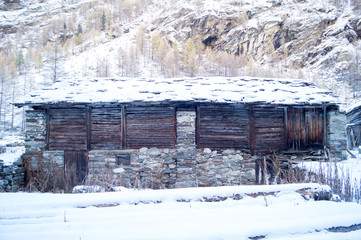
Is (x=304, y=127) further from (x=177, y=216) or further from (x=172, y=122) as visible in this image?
(x=177, y=216)

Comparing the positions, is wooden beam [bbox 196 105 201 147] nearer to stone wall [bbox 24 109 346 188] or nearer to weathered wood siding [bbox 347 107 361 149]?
stone wall [bbox 24 109 346 188]

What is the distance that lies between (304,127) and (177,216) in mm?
8961

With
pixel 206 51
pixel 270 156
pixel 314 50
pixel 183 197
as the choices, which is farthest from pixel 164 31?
pixel 183 197

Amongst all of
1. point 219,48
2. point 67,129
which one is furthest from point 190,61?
point 67,129

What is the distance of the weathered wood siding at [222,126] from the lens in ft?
28.1

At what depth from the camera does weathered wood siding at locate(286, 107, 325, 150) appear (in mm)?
8766

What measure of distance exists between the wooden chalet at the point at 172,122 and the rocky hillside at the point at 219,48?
25.4 m

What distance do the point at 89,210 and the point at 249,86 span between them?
363 inches

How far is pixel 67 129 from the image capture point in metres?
8.52

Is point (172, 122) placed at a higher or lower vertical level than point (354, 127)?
higher

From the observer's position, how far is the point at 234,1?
5600 cm

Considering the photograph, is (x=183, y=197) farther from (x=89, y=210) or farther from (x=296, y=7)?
(x=296, y=7)

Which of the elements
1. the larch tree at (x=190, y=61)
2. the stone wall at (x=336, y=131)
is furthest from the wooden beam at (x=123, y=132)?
the larch tree at (x=190, y=61)

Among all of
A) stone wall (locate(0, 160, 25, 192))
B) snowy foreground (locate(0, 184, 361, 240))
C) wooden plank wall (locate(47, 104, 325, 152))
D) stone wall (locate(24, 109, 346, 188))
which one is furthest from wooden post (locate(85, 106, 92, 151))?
snowy foreground (locate(0, 184, 361, 240))
